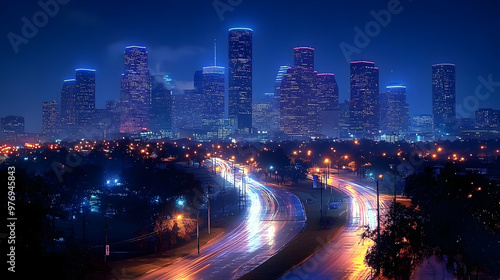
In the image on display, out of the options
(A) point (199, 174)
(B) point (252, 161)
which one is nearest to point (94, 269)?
(A) point (199, 174)

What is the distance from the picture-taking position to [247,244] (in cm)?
4662

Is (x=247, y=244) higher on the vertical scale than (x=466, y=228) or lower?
lower

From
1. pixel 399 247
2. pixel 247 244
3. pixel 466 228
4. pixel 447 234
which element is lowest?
pixel 247 244

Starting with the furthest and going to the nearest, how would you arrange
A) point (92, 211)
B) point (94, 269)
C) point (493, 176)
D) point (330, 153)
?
1. point (330, 153)
2. point (493, 176)
3. point (92, 211)
4. point (94, 269)

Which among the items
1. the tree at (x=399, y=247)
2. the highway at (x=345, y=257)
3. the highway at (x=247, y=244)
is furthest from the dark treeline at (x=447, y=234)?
the highway at (x=247, y=244)

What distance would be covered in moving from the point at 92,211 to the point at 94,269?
1224 inches

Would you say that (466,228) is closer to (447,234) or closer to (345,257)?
(447,234)

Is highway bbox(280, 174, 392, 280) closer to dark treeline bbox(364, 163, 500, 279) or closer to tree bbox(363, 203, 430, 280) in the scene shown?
tree bbox(363, 203, 430, 280)

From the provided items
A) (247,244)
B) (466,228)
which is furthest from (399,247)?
(247,244)

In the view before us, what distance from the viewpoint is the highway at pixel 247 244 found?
3762 centimetres

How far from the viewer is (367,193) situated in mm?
79375

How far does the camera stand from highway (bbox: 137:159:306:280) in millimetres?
37625

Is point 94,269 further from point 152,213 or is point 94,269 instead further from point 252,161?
point 252,161

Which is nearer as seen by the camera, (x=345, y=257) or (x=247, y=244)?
(x=345, y=257)
